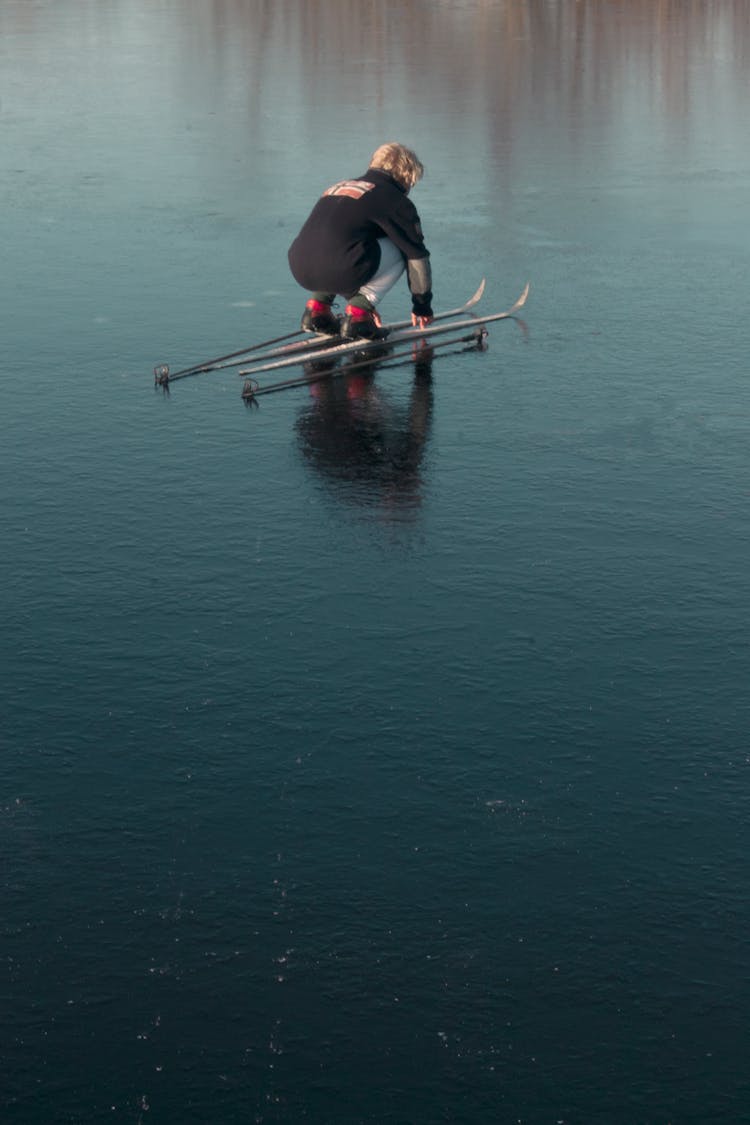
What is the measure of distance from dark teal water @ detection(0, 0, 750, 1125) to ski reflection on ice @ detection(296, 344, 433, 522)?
45 mm

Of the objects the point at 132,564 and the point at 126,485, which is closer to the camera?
the point at 132,564

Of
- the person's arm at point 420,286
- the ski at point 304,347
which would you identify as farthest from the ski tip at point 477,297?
the person's arm at point 420,286

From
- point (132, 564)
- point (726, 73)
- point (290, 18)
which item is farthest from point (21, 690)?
point (290, 18)

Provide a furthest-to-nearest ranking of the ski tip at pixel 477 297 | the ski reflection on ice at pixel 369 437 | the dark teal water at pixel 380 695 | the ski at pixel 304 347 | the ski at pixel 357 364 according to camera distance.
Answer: the ski tip at pixel 477 297, the ski at pixel 304 347, the ski at pixel 357 364, the ski reflection on ice at pixel 369 437, the dark teal water at pixel 380 695

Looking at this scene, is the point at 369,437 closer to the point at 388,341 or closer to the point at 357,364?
the point at 357,364

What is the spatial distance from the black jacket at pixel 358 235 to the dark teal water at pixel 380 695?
946 millimetres

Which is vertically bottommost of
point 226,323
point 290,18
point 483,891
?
point 483,891

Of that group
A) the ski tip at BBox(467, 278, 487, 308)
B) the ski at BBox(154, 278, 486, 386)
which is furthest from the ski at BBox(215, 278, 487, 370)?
the ski tip at BBox(467, 278, 487, 308)

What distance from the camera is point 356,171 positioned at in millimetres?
23297

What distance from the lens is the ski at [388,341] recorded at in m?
15.0

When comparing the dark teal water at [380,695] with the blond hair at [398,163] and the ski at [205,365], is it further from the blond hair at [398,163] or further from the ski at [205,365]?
the blond hair at [398,163]

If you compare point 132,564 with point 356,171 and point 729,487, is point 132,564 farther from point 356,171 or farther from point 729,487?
point 356,171

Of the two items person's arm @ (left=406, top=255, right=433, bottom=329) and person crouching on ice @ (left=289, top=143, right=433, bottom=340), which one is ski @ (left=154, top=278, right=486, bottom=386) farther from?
person's arm @ (left=406, top=255, right=433, bottom=329)

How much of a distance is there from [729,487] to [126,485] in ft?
14.4
